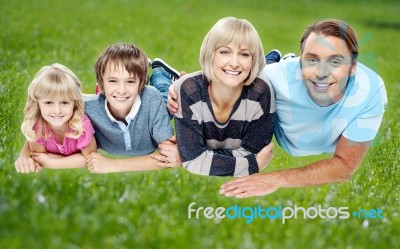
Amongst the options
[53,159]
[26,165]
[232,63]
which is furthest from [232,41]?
[26,165]

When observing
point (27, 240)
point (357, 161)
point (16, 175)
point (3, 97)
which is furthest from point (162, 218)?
point (3, 97)

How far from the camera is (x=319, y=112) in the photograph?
619cm

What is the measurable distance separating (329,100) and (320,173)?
2.35ft

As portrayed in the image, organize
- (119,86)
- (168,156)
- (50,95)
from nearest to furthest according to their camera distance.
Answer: (50,95)
(119,86)
(168,156)

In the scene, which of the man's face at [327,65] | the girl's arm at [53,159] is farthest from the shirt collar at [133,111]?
the man's face at [327,65]

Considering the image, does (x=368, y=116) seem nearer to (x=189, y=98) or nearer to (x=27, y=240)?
(x=189, y=98)

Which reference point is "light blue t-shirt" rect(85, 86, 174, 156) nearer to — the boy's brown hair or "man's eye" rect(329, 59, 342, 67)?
the boy's brown hair

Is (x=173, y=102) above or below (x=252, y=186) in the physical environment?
above

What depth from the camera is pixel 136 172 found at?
→ 19.4 feet

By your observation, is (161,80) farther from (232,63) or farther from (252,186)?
(252,186)

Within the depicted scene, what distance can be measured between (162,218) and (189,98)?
1.56m

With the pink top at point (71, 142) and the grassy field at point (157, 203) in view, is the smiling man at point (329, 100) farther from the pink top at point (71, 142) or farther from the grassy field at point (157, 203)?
the pink top at point (71, 142)

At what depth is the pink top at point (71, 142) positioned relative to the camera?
20.0 ft

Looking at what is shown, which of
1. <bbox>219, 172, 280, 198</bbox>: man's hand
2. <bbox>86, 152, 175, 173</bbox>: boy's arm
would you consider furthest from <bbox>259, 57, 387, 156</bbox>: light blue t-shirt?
<bbox>86, 152, 175, 173</bbox>: boy's arm
